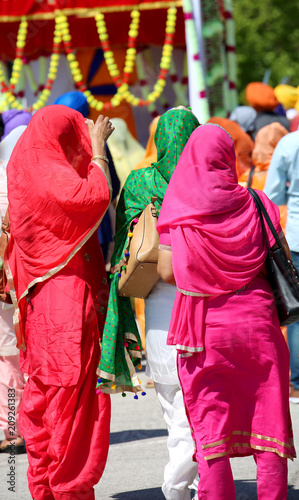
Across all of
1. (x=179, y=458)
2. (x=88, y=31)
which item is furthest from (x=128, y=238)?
(x=88, y=31)

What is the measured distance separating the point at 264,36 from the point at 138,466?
19428 millimetres

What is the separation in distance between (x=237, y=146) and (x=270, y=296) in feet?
12.6

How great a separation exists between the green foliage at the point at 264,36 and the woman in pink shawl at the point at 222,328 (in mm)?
18761

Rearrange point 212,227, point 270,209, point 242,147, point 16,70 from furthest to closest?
point 16,70
point 242,147
point 270,209
point 212,227

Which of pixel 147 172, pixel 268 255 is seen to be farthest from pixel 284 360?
pixel 147 172

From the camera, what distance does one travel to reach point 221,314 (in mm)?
3014

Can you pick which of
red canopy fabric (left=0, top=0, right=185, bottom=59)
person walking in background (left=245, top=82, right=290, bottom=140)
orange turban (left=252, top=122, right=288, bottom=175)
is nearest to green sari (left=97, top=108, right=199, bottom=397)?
orange turban (left=252, top=122, right=288, bottom=175)

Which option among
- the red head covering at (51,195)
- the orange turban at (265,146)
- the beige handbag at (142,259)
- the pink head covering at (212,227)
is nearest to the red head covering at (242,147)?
the orange turban at (265,146)

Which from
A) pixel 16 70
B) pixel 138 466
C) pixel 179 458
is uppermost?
pixel 16 70

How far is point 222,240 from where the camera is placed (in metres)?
2.99

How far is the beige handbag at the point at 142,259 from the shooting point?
11.1 ft

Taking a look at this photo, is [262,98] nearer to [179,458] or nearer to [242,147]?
[242,147]

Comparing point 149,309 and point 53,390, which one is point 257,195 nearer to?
point 149,309

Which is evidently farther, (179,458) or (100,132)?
(100,132)
